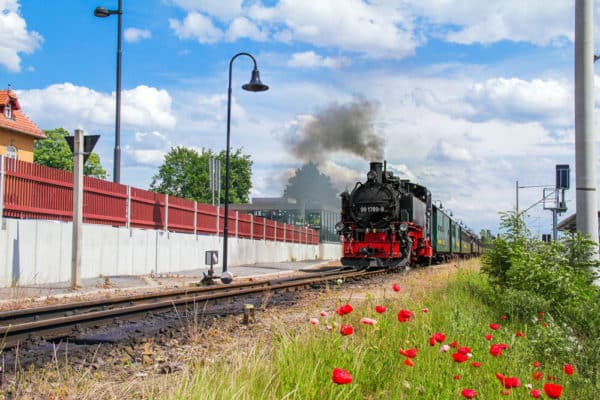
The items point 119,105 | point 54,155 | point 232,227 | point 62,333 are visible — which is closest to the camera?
point 62,333

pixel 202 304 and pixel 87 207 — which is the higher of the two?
pixel 87 207

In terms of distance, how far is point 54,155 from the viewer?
63.1 meters

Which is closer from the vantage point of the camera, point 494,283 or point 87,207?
point 494,283

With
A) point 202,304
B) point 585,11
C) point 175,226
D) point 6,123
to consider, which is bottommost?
point 202,304

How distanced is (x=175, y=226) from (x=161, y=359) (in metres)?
17.8

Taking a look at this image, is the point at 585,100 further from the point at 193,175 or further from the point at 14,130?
the point at 193,175

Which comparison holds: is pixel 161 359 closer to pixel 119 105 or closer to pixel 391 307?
pixel 391 307

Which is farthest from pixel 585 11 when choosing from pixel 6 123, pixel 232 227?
pixel 6 123

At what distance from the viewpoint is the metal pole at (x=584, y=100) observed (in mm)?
8672

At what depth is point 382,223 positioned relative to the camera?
22.1 m

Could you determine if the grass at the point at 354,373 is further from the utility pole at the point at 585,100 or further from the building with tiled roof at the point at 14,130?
the building with tiled roof at the point at 14,130

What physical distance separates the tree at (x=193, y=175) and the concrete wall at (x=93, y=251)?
54969 mm

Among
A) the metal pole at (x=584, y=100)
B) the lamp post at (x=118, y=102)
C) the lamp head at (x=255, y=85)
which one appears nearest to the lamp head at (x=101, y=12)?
the lamp post at (x=118, y=102)

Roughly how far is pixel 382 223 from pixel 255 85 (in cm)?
666
